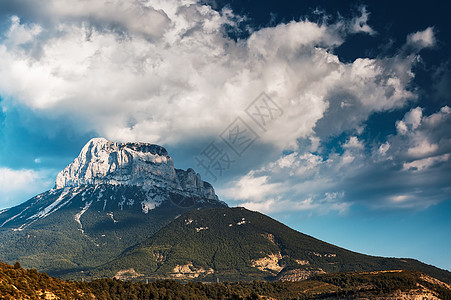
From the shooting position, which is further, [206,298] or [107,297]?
[206,298]

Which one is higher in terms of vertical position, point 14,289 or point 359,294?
point 359,294

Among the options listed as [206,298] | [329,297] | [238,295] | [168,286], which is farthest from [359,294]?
[168,286]

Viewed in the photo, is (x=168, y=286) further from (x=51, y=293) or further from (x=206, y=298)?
(x=51, y=293)

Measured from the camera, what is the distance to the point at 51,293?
4345 inches

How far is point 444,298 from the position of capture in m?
182

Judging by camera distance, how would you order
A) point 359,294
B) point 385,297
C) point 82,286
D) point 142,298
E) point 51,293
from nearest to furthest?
1. point 51,293
2. point 82,286
3. point 142,298
4. point 385,297
5. point 359,294

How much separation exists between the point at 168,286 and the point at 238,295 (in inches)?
1191

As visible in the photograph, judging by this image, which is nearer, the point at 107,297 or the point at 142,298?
the point at 107,297

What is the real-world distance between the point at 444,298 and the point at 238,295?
8862 cm

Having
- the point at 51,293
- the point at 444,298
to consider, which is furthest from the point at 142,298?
the point at 444,298

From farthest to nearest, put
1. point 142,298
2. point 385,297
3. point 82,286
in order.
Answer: point 385,297 → point 142,298 → point 82,286

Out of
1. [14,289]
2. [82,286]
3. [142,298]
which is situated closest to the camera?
[14,289]

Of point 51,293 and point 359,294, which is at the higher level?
point 359,294

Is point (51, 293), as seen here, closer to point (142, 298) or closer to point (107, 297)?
point (107, 297)
